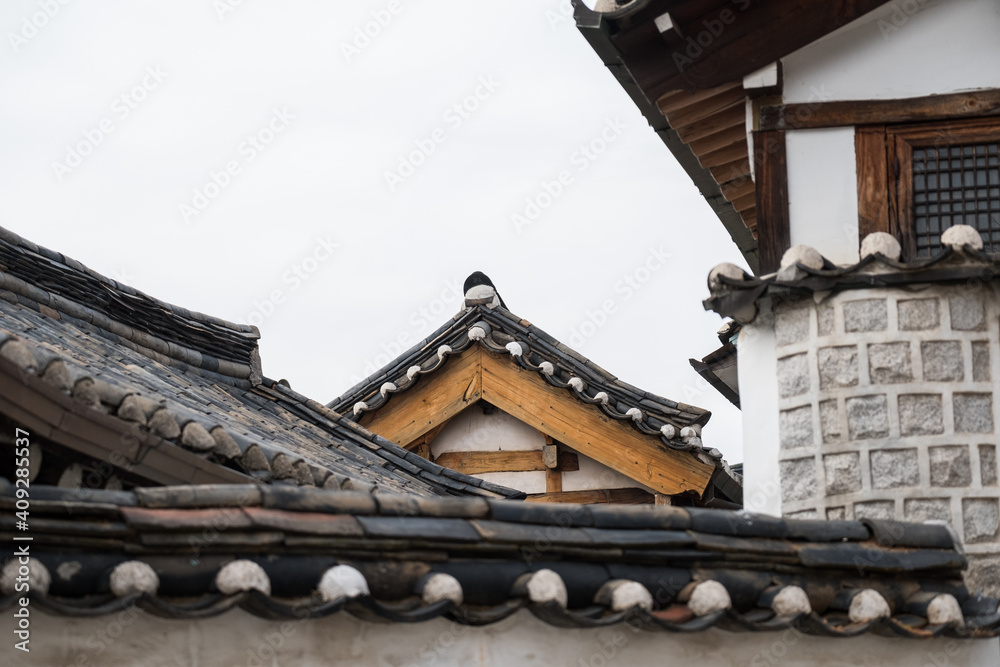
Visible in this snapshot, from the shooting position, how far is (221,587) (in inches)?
172

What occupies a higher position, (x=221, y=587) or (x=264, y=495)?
(x=264, y=495)

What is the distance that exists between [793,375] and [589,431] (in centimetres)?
579

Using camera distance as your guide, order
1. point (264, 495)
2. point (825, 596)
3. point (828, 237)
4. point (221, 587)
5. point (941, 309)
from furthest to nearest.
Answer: point (828, 237) < point (941, 309) < point (825, 596) < point (264, 495) < point (221, 587)

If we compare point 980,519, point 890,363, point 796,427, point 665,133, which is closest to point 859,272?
point 890,363

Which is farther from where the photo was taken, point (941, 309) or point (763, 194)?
point (763, 194)

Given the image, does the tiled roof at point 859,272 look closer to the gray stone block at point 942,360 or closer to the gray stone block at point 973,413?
the gray stone block at point 942,360

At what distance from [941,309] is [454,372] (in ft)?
23.7

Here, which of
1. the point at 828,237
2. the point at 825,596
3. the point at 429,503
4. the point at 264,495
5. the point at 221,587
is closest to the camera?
the point at 221,587

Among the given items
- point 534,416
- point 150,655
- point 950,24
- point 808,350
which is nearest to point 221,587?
point 150,655

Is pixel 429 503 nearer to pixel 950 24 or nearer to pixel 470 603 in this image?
pixel 470 603

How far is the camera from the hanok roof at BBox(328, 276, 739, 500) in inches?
537

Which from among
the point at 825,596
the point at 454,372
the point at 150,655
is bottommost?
the point at 150,655

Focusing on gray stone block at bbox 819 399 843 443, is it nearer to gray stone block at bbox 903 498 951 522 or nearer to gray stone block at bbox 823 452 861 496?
gray stone block at bbox 823 452 861 496

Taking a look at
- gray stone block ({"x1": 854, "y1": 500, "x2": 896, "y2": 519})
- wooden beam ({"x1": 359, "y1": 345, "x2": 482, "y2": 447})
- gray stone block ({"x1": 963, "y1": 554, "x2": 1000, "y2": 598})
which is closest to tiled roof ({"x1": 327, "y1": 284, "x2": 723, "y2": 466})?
wooden beam ({"x1": 359, "y1": 345, "x2": 482, "y2": 447})
